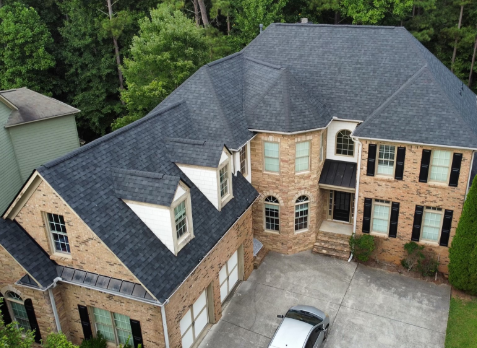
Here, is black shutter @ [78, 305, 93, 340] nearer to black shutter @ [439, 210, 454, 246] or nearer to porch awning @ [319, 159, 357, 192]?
porch awning @ [319, 159, 357, 192]

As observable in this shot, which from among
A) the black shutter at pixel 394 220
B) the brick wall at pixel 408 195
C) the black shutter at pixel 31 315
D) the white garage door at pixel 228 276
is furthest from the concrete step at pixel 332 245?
the black shutter at pixel 31 315

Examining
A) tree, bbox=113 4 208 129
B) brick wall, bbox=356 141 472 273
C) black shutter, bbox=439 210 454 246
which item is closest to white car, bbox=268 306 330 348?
brick wall, bbox=356 141 472 273

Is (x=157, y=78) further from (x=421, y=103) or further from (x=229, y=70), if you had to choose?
(x=421, y=103)

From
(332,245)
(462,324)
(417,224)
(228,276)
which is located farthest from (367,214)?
(228,276)

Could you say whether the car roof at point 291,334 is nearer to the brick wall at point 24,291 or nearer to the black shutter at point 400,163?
the brick wall at point 24,291

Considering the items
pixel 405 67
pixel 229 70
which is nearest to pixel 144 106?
pixel 229 70

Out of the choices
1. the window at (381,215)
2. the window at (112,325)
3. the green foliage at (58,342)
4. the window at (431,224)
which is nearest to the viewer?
the green foliage at (58,342)
